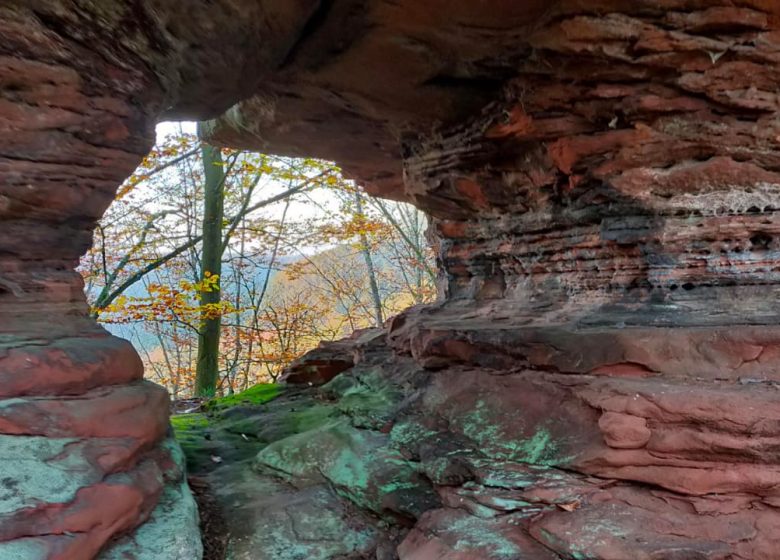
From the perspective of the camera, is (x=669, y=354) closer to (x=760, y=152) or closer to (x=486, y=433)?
(x=486, y=433)

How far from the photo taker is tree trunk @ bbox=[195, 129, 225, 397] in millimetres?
12883

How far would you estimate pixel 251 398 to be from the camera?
821 cm

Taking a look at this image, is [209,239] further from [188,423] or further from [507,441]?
[507,441]

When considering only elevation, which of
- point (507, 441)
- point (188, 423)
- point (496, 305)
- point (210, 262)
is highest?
point (210, 262)

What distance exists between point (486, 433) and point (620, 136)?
305 cm

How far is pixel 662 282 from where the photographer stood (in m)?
4.72

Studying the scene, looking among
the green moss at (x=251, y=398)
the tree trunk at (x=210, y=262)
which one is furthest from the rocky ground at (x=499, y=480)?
the tree trunk at (x=210, y=262)

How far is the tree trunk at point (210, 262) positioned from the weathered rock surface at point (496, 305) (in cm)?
738

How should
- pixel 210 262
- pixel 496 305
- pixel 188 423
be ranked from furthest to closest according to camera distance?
pixel 210 262 → pixel 188 423 → pixel 496 305

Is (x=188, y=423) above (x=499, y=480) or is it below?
below

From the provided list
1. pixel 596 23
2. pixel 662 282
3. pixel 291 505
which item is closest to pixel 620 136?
pixel 596 23

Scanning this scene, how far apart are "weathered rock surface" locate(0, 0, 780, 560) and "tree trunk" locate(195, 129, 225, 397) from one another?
738 cm

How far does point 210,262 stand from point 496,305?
944cm

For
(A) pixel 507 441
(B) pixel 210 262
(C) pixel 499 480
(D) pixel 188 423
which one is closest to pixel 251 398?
(D) pixel 188 423
